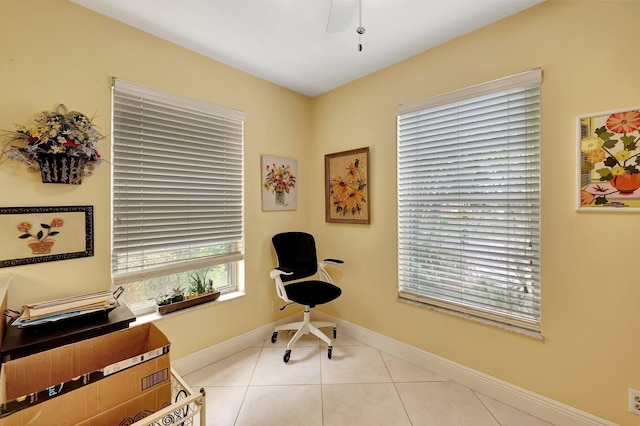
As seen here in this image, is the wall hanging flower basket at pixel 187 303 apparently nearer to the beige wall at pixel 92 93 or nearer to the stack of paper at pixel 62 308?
the beige wall at pixel 92 93

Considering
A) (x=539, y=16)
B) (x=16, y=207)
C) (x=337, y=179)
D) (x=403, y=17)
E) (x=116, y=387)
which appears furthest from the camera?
(x=337, y=179)

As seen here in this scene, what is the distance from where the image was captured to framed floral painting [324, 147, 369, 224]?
8.46 ft

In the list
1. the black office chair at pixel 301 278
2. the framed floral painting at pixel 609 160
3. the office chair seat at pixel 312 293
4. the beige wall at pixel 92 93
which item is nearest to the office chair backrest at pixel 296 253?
the black office chair at pixel 301 278

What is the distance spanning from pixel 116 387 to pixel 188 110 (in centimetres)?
192

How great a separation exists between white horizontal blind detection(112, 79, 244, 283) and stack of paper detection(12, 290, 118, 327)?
13.8 inches

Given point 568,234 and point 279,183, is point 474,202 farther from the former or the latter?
point 279,183

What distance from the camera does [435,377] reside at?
207cm

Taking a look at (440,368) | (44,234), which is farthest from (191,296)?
(440,368)

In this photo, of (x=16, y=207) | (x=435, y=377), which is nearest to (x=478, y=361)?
(x=435, y=377)

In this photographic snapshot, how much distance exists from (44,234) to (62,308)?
48 centimetres

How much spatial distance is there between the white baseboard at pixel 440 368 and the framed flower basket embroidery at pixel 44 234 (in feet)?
3.64

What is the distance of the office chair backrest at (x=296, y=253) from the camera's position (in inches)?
105

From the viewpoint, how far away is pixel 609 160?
1447mm

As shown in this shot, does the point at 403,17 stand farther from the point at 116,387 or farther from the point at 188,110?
the point at 116,387
